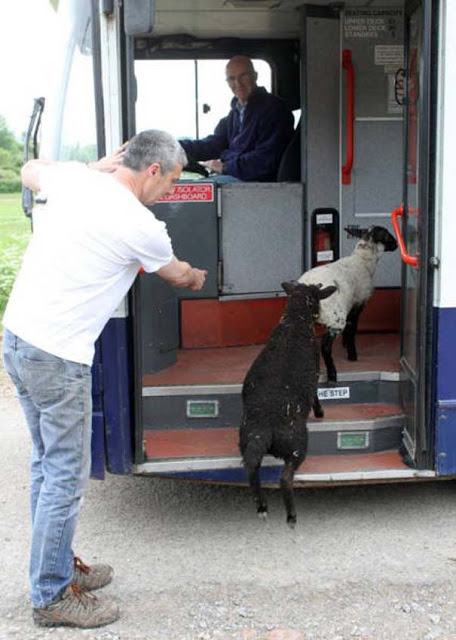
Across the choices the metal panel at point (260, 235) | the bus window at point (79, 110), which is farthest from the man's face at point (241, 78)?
the bus window at point (79, 110)

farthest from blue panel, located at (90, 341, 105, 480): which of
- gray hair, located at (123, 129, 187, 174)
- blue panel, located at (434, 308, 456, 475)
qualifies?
blue panel, located at (434, 308, 456, 475)

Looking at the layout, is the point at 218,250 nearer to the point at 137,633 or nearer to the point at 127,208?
the point at 127,208

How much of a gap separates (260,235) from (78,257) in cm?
270

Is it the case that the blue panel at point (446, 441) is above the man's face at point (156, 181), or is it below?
Answer: below

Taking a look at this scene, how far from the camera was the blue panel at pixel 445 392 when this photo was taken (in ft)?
14.1

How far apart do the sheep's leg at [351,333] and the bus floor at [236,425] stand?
0.06 metres

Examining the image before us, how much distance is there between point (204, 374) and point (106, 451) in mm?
1058

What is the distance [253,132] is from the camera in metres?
6.27

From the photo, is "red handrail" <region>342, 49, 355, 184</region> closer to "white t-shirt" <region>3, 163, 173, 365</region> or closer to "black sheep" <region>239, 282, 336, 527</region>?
"black sheep" <region>239, 282, 336, 527</region>

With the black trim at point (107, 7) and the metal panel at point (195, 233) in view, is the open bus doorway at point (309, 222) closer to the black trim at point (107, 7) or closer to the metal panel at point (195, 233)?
the metal panel at point (195, 233)

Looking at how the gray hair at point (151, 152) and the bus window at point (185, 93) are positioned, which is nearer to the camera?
the gray hair at point (151, 152)

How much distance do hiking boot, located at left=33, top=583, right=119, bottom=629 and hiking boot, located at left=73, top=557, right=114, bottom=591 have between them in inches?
6.9

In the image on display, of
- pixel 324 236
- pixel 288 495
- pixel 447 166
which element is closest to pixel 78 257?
pixel 288 495

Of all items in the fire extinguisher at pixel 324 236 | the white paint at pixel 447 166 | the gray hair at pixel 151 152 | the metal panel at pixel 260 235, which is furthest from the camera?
the fire extinguisher at pixel 324 236
